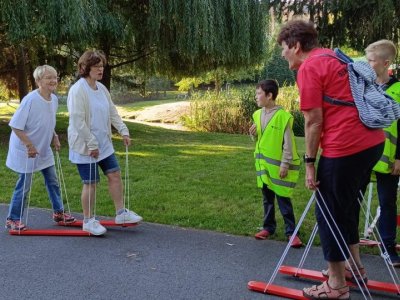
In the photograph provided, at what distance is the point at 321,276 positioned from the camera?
4066mm

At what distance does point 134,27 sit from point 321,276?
34.8 feet

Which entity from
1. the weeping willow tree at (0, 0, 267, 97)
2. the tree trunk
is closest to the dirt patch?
the weeping willow tree at (0, 0, 267, 97)

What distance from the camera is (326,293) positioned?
3.62 metres

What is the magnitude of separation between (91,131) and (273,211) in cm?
205

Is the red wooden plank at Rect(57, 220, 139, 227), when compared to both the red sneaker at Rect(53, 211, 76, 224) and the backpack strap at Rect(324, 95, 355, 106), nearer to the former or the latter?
the red sneaker at Rect(53, 211, 76, 224)

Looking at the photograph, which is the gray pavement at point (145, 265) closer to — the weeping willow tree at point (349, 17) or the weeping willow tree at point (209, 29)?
the weeping willow tree at point (349, 17)

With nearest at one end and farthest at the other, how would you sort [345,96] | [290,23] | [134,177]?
[345,96] < [290,23] < [134,177]

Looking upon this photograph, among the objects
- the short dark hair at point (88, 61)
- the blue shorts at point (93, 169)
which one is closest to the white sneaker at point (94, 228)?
the blue shorts at point (93, 169)

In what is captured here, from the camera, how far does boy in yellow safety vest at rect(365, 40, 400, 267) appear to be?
4.19 meters

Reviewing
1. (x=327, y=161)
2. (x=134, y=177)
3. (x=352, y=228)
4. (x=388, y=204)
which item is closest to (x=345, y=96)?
(x=327, y=161)

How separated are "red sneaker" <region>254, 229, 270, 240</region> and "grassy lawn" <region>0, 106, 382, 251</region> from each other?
0.14 meters

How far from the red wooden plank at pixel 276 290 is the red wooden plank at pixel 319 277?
289mm

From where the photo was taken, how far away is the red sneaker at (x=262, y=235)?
17.0 feet

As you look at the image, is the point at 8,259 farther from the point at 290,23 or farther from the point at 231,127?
the point at 231,127
